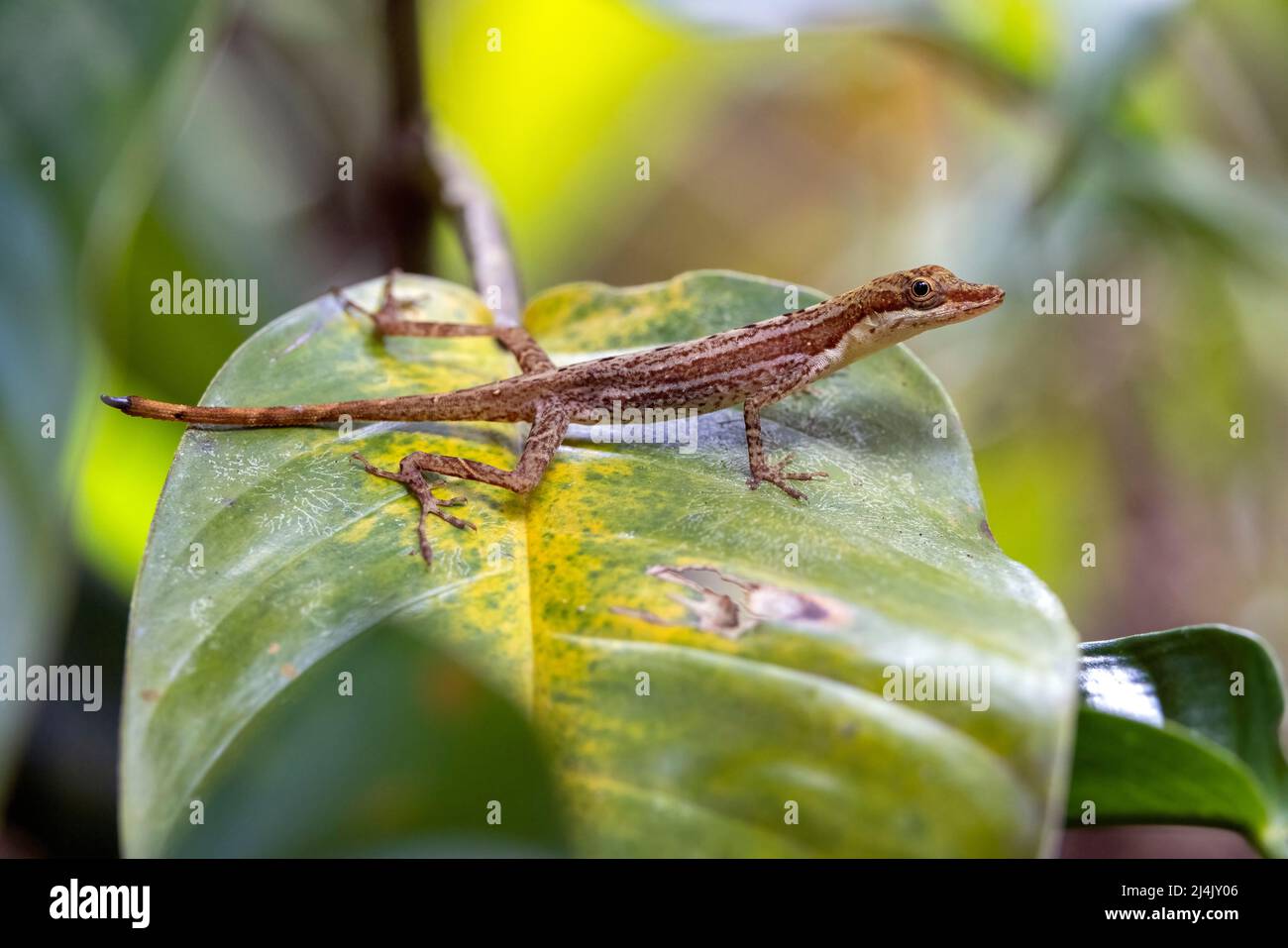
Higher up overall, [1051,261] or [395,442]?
[1051,261]

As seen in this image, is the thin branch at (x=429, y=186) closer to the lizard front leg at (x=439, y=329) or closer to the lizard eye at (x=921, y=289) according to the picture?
the lizard front leg at (x=439, y=329)

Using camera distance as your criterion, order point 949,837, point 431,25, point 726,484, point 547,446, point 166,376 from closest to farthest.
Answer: point 949,837
point 726,484
point 547,446
point 166,376
point 431,25

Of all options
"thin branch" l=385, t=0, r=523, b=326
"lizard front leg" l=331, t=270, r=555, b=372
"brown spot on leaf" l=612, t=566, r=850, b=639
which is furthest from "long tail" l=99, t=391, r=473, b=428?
"brown spot on leaf" l=612, t=566, r=850, b=639

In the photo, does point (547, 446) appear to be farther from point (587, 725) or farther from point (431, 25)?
point (431, 25)

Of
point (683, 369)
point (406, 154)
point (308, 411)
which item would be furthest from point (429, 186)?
point (308, 411)
